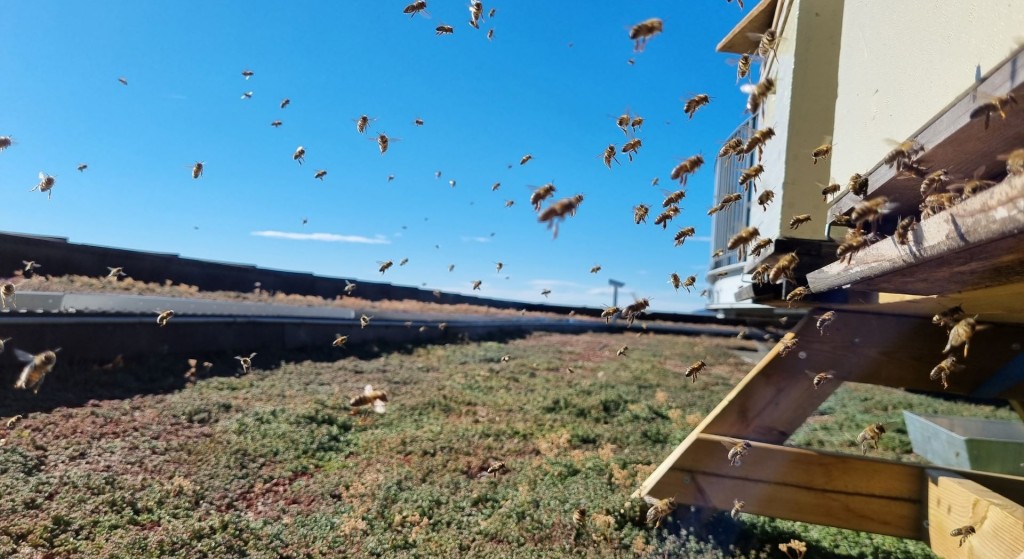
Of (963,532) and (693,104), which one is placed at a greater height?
(693,104)

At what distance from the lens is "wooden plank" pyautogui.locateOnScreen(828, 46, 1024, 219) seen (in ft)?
6.54

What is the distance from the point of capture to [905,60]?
13.1 feet

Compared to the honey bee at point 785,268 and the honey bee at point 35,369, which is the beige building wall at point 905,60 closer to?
the honey bee at point 785,268

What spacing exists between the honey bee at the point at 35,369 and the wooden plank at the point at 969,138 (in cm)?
751

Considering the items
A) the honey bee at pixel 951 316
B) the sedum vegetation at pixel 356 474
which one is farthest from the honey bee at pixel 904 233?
the sedum vegetation at pixel 356 474

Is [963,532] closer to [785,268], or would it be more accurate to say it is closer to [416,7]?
[785,268]

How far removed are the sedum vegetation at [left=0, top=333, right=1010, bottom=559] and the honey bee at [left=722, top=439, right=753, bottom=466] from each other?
34.1 inches

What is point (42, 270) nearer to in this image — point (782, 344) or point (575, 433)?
point (575, 433)

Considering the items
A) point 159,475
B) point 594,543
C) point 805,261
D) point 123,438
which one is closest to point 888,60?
point 805,261

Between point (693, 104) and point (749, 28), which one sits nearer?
point (693, 104)

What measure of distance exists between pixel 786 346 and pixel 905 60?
7.53 feet

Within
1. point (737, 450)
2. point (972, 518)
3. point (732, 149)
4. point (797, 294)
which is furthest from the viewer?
point (732, 149)

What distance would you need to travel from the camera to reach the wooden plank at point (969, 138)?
1994 millimetres

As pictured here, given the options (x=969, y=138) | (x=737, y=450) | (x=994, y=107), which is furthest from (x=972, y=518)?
(x=994, y=107)
